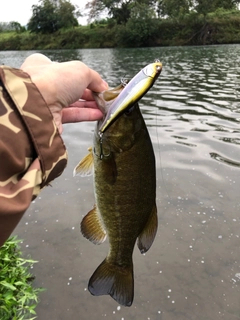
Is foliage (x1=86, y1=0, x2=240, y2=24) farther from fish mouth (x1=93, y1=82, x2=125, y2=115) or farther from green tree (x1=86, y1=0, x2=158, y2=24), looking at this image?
fish mouth (x1=93, y1=82, x2=125, y2=115)

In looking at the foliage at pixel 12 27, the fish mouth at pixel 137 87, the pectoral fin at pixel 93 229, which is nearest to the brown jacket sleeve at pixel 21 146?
the fish mouth at pixel 137 87

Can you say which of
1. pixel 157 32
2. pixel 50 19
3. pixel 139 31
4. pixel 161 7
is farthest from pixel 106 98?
pixel 50 19

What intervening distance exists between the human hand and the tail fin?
1.04m

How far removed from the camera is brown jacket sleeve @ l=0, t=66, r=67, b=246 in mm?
1342

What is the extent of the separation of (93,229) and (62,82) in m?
1.01

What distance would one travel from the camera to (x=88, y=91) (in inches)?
81.4

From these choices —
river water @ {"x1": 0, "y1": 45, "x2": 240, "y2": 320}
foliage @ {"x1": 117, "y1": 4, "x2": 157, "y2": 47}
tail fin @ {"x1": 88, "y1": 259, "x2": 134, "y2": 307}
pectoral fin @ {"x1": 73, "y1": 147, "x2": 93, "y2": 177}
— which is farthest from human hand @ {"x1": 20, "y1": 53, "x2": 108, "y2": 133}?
foliage @ {"x1": 117, "y1": 4, "x2": 157, "y2": 47}

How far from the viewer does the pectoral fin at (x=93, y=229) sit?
222 centimetres

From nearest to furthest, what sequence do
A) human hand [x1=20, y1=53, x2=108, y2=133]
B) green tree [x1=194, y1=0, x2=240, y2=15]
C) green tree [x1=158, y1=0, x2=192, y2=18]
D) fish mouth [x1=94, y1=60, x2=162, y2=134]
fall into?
fish mouth [x1=94, y1=60, x2=162, y2=134], human hand [x1=20, y1=53, x2=108, y2=133], green tree [x1=194, y1=0, x2=240, y2=15], green tree [x1=158, y1=0, x2=192, y2=18]

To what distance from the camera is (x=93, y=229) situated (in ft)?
7.35

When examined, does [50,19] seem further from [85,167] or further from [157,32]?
[85,167]

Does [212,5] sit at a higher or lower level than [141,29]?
higher

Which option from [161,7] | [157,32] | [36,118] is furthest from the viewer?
[161,7]

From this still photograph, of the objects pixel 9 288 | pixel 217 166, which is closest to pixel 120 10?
pixel 217 166
